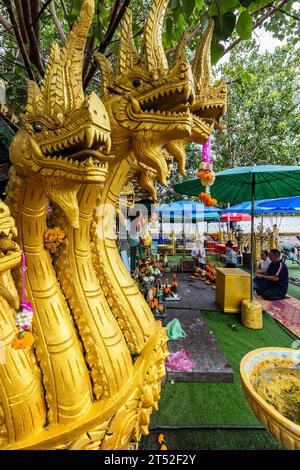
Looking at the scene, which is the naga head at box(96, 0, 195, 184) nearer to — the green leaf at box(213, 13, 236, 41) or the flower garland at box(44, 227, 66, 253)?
the green leaf at box(213, 13, 236, 41)

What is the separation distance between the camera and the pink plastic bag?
7.59ft

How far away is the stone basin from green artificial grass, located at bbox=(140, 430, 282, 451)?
785 millimetres

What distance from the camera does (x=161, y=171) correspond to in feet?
3.59

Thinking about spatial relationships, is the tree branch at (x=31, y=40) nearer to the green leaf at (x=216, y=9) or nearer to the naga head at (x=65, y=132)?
the naga head at (x=65, y=132)

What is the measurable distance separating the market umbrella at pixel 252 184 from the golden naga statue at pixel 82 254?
Answer: 1.63m

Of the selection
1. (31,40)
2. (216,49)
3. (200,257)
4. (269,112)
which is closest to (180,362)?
(216,49)

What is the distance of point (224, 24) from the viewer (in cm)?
120

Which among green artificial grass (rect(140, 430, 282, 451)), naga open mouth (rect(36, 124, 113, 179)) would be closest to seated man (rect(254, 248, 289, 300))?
green artificial grass (rect(140, 430, 282, 451))

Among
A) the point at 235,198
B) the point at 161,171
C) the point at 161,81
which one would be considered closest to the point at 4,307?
the point at 161,171

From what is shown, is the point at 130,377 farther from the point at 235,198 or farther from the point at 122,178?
the point at 235,198

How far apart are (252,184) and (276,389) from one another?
2.53 meters

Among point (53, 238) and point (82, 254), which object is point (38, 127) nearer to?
point (53, 238)

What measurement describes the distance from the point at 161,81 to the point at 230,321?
355cm

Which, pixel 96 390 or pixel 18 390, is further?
pixel 96 390
